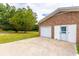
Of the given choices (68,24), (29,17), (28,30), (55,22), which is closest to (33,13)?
(29,17)

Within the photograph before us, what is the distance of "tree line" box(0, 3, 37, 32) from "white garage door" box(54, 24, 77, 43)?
35.3ft

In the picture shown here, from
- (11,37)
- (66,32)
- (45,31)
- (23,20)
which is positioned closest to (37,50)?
(66,32)

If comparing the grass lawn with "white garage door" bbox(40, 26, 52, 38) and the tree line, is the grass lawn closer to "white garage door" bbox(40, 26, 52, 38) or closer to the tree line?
"white garage door" bbox(40, 26, 52, 38)

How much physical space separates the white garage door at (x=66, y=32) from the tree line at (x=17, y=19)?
35.3 feet

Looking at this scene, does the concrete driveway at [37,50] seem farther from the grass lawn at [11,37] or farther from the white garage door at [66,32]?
the grass lawn at [11,37]

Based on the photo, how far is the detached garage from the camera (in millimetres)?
13656

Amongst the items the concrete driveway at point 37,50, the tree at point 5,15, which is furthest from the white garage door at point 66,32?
the tree at point 5,15

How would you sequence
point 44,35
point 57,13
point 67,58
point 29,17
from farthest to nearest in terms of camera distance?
point 29,17 < point 44,35 < point 57,13 < point 67,58

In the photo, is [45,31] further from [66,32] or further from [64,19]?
[66,32]

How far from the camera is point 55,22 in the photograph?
16609 millimetres

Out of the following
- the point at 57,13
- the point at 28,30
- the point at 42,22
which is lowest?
the point at 28,30

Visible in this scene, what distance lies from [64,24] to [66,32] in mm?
818

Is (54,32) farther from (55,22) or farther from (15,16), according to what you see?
(15,16)

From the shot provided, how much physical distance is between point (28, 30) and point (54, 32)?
1176cm
